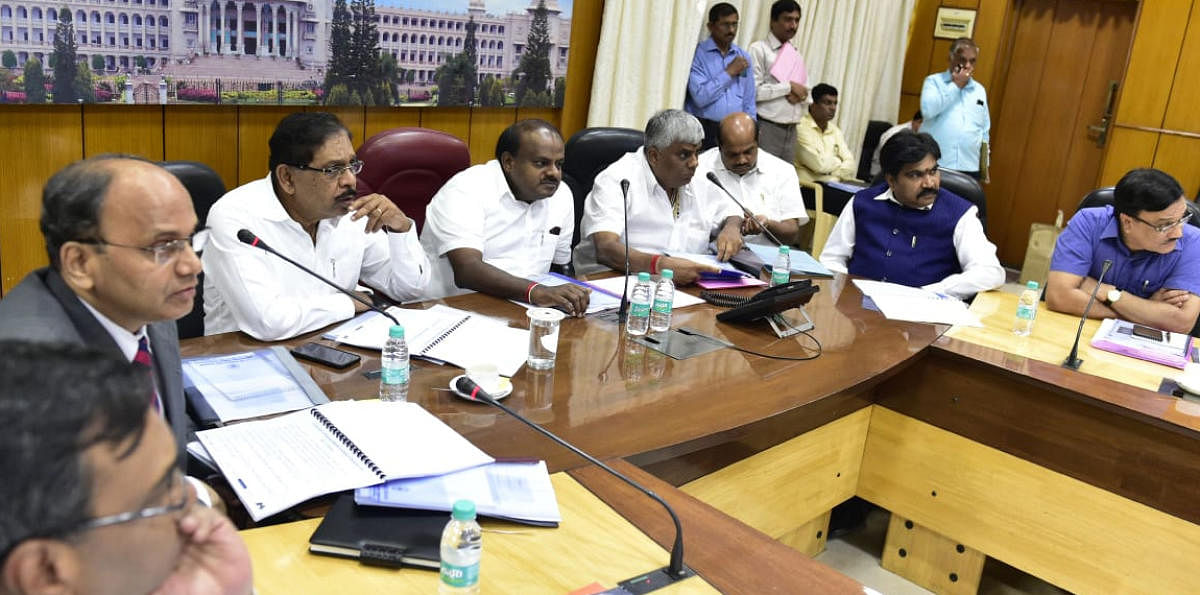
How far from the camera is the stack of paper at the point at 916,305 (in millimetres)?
2821

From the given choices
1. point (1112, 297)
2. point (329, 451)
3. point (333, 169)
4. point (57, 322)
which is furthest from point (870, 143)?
point (57, 322)

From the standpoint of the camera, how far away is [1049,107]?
21.1ft

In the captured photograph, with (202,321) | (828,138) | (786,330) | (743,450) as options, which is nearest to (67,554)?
(743,450)

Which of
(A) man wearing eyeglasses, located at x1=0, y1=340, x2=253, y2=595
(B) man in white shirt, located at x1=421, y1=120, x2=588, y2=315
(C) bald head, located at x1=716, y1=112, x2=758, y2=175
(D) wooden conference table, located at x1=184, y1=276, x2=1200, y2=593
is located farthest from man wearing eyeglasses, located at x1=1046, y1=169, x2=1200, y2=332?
(A) man wearing eyeglasses, located at x1=0, y1=340, x2=253, y2=595

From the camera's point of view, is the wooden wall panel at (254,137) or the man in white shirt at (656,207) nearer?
the man in white shirt at (656,207)

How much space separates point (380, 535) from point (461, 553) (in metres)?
0.18

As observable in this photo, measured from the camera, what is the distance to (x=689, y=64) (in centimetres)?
485

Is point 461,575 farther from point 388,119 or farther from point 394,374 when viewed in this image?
point 388,119

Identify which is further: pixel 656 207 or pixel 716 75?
pixel 716 75

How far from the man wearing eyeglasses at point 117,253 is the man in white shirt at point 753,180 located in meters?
2.52

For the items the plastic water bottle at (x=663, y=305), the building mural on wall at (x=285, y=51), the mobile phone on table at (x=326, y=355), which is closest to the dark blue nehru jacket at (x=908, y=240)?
the plastic water bottle at (x=663, y=305)

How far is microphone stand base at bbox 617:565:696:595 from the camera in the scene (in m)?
1.23

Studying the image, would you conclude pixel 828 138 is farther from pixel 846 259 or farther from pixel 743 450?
pixel 743 450

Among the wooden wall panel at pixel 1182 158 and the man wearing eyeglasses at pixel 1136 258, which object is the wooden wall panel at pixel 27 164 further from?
the wooden wall panel at pixel 1182 158
